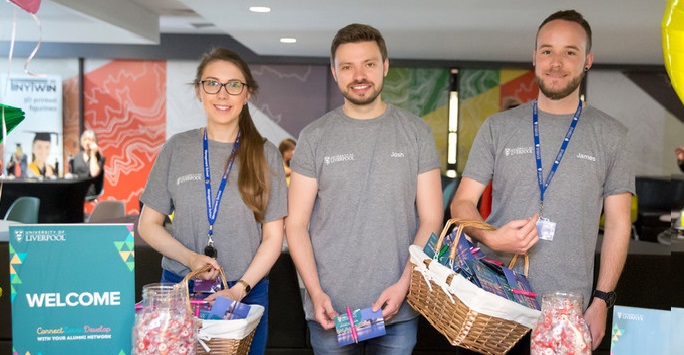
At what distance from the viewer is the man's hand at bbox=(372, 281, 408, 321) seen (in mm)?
2221

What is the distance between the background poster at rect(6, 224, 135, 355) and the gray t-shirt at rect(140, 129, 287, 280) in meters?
0.66

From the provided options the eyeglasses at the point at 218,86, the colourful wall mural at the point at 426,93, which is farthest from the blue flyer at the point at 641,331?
the colourful wall mural at the point at 426,93

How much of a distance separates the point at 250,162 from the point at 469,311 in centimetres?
90

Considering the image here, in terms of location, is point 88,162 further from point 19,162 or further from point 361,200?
point 361,200

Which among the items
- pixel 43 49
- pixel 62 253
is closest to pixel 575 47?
pixel 62 253

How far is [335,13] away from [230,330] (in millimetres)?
5875

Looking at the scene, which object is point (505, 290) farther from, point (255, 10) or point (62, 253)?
point (255, 10)

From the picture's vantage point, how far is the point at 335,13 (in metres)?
7.19

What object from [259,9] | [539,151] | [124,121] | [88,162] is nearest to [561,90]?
[539,151]

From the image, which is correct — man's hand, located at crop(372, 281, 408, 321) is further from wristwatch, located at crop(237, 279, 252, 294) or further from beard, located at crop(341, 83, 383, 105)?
beard, located at crop(341, 83, 383, 105)

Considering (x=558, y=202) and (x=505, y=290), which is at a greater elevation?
(x=558, y=202)

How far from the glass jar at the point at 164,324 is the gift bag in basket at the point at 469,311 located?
65 centimetres

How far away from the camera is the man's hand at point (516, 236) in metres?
1.97

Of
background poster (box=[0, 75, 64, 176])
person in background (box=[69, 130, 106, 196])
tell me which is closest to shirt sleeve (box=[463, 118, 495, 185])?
person in background (box=[69, 130, 106, 196])
